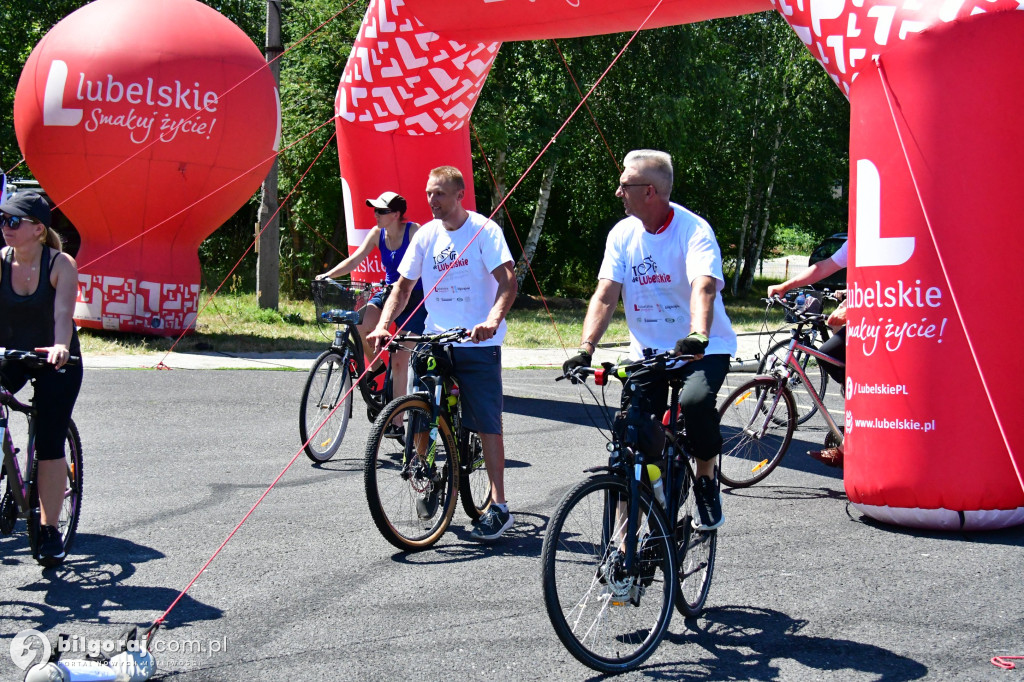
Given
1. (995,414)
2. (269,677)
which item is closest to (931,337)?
(995,414)

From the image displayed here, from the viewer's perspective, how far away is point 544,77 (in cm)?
2209

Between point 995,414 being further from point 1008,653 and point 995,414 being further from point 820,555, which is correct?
point 1008,653

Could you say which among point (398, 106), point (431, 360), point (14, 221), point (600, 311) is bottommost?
point (431, 360)

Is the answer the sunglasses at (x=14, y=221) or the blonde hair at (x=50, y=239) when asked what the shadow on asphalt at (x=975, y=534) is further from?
the sunglasses at (x=14, y=221)

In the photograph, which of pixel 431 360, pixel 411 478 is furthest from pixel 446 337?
pixel 411 478

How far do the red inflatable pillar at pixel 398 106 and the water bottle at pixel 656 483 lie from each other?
6.53 metres

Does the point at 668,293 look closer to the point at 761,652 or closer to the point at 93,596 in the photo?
the point at 761,652

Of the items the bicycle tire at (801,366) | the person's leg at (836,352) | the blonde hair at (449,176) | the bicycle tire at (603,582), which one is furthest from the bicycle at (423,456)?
the person's leg at (836,352)

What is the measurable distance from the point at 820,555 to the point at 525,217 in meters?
23.4

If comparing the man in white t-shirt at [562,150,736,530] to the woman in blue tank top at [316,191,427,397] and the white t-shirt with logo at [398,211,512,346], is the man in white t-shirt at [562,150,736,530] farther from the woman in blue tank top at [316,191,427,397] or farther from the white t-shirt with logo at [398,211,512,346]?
the woman in blue tank top at [316,191,427,397]

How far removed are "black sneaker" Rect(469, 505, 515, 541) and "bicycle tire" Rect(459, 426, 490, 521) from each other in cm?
15

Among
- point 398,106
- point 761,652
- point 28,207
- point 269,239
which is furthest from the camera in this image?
point 269,239

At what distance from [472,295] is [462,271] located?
0.14 m

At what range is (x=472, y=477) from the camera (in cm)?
627
